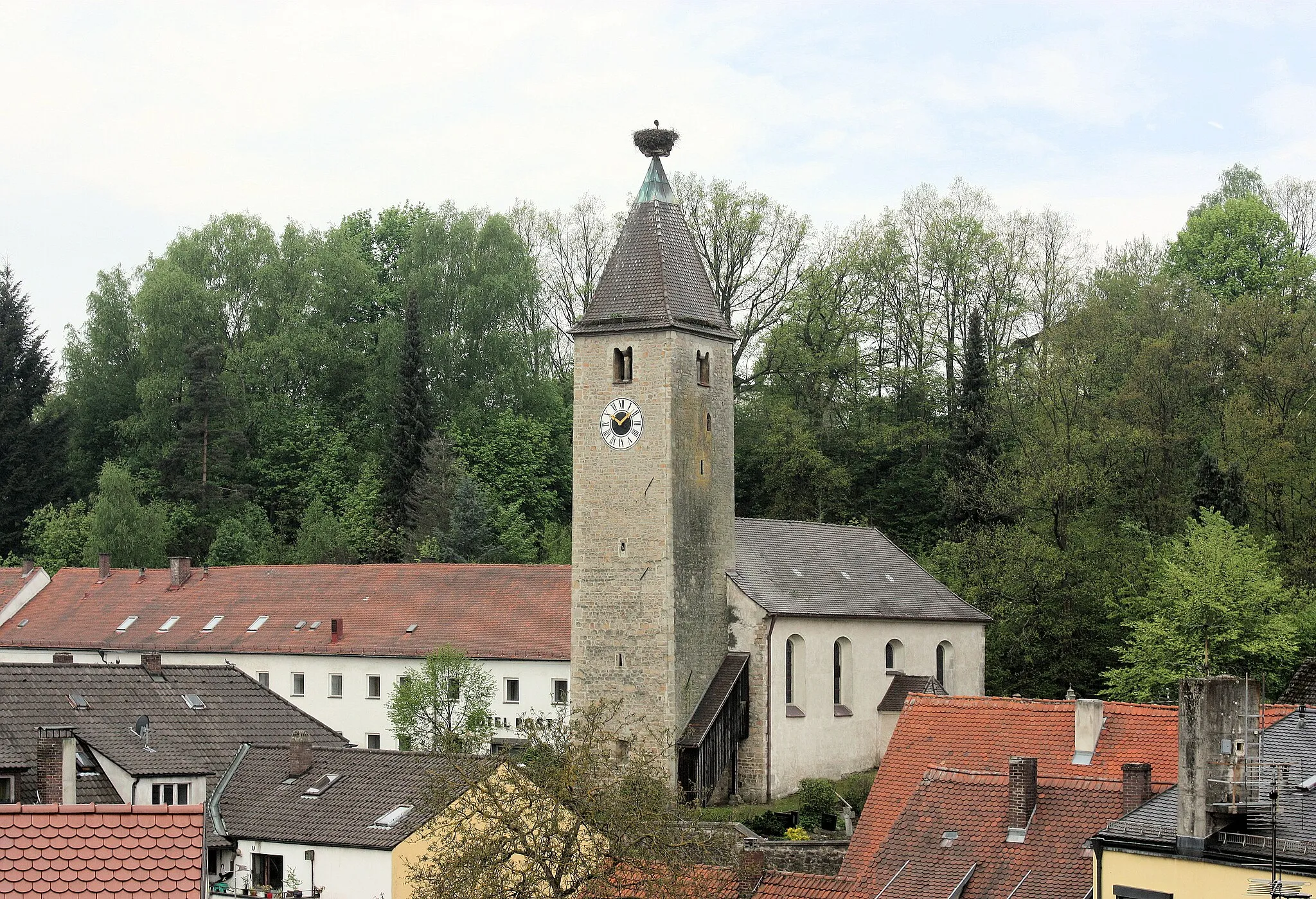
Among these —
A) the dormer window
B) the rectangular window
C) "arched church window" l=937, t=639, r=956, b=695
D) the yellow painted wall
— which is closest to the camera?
the yellow painted wall

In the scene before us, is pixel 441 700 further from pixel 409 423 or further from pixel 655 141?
pixel 409 423

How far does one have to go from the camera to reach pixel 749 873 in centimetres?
2925

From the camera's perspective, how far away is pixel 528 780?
93.2 ft

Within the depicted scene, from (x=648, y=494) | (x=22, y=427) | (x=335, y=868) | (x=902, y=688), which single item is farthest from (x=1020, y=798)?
(x=22, y=427)

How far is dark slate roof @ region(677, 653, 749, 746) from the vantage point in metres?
43.2

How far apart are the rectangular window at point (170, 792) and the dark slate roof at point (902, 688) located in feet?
66.0

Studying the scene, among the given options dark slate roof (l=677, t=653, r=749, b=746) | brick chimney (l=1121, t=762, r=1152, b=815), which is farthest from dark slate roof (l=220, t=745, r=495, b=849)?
brick chimney (l=1121, t=762, r=1152, b=815)

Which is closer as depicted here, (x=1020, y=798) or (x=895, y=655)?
(x=1020, y=798)

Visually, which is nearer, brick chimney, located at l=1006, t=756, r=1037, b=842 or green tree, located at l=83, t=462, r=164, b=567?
brick chimney, located at l=1006, t=756, r=1037, b=842

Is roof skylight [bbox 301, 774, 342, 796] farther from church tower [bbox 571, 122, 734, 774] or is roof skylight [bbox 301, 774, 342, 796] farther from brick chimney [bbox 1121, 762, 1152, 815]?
brick chimney [bbox 1121, 762, 1152, 815]

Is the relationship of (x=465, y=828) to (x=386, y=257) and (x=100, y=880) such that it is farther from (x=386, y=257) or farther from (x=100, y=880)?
(x=386, y=257)

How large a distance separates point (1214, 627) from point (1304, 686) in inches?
335

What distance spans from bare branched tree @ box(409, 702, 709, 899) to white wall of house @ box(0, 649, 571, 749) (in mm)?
21371

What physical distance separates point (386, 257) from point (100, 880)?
74.8 metres
